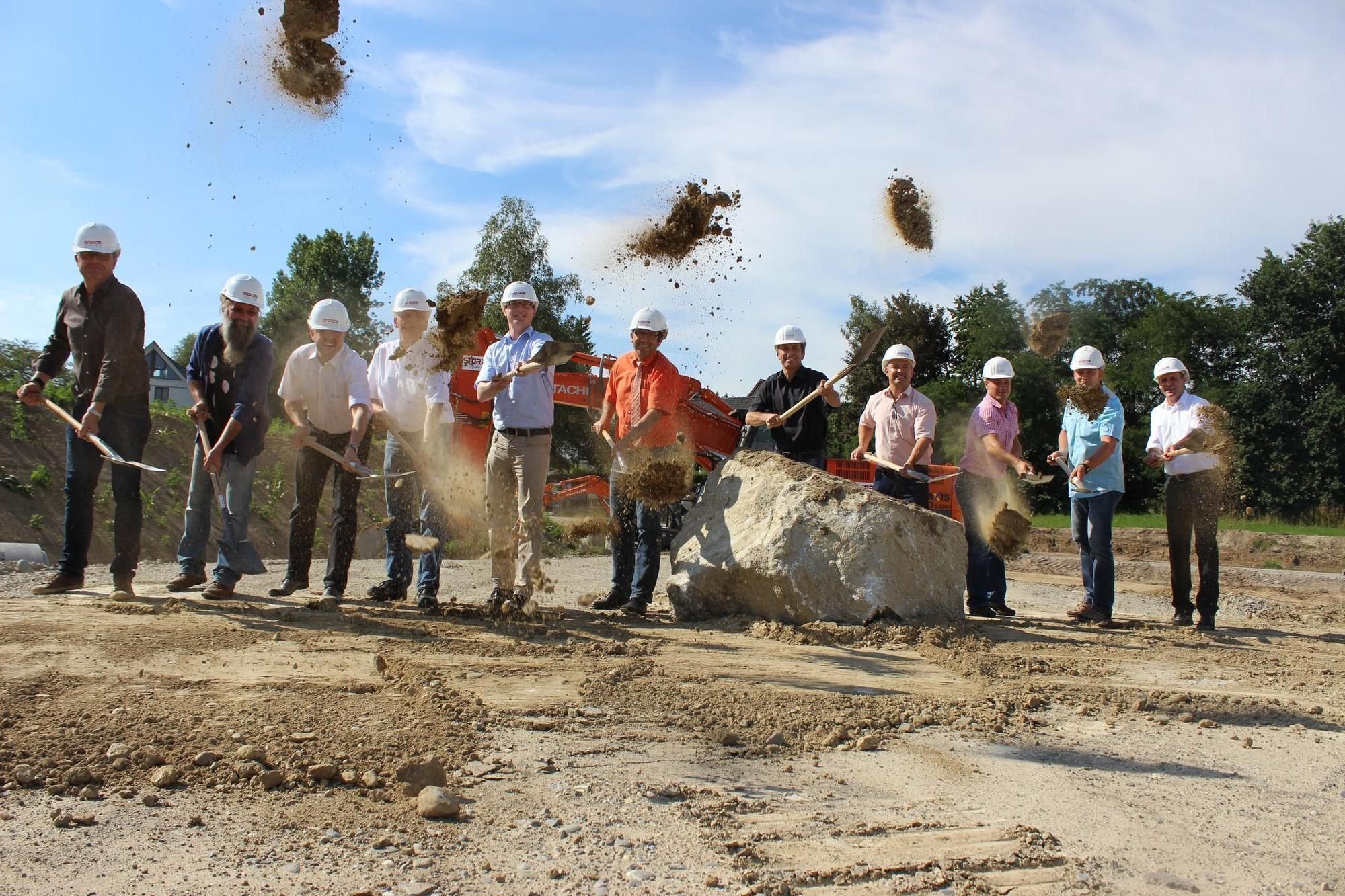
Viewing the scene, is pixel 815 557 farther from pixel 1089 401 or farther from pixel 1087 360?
pixel 1087 360

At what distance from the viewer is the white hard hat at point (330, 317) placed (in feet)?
21.4

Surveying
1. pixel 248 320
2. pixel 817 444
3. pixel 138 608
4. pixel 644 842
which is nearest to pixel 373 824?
pixel 644 842

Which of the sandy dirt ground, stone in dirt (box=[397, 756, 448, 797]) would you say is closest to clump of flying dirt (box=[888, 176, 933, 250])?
the sandy dirt ground

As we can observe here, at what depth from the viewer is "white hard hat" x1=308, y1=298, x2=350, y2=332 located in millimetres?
6508

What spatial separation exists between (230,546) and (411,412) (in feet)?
4.34

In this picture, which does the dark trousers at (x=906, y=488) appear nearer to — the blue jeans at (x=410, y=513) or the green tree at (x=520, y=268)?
the blue jeans at (x=410, y=513)

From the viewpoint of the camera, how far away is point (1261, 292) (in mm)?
31094

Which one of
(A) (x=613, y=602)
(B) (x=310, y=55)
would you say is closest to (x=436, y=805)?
(A) (x=613, y=602)

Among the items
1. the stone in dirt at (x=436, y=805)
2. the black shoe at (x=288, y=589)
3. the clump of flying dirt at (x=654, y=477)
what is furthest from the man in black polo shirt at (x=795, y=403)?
the stone in dirt at (x=436, y=805)

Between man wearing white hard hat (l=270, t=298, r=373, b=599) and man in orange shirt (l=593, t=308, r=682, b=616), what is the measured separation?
5.24 ft

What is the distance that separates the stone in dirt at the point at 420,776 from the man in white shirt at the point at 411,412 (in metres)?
3.32

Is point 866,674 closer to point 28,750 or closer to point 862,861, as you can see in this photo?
point 862,861

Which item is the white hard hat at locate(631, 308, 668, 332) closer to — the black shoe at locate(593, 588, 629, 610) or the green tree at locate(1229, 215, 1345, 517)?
the black shoe at locate(593, 588, 629, 610)

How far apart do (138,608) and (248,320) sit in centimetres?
178
